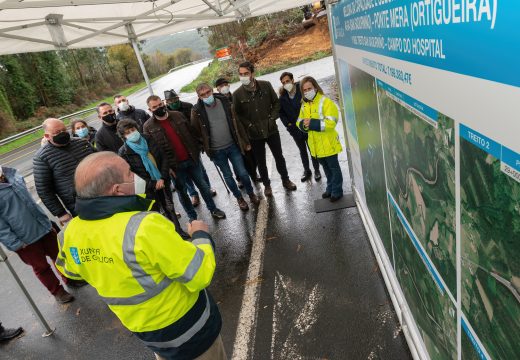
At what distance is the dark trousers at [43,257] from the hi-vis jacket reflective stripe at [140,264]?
275 centimetres

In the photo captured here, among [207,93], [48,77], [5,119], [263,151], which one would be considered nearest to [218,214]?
[263,151]

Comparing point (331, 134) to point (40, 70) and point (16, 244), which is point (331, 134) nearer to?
point (16, 244)

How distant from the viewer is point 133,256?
6.13ft

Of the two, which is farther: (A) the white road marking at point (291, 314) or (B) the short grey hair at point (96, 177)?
(A) the white road marking at point (291, 314)

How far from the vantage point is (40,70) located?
132 feet

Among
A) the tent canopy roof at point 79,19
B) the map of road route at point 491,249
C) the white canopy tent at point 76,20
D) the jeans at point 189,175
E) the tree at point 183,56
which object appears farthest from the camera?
the tree at point 183,56

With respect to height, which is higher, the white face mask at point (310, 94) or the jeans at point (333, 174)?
the white face mask at point (310, 94)

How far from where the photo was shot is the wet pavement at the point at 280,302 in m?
3.22

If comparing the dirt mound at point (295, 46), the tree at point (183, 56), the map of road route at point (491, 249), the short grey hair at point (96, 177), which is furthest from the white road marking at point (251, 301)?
the tree at point (183, 56)

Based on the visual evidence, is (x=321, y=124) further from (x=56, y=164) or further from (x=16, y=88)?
(x=16, y=88)

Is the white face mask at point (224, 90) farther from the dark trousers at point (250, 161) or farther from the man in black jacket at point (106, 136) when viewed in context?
the man in black jacket at point (106, 136)

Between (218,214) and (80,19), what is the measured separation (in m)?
3.68

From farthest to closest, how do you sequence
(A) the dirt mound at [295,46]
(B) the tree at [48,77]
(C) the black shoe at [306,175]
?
(B) the tree at [48,77], (A) the dirt mound at [295,46], (C) the black shoe at [306,175]

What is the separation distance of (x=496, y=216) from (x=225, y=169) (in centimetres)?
478
